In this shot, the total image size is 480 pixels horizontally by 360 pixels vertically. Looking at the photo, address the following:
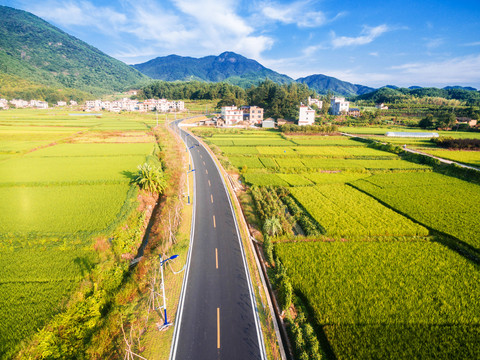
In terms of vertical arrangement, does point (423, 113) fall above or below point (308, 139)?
above

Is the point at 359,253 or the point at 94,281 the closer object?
the point at 94,281

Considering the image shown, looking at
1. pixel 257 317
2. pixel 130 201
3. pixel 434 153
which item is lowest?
pixel 257 317

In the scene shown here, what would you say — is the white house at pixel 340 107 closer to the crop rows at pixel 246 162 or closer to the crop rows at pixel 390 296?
the crop rows at pixel 246 162

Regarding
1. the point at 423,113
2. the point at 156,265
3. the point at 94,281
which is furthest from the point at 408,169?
the point at 423,113

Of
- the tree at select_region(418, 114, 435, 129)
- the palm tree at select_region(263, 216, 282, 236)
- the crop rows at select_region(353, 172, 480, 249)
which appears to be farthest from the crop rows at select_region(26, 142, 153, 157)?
the tree at select_region(418, 114, 435, 129)

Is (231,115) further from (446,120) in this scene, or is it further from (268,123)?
(446,120)

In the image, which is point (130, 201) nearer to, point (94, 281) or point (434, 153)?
point (94, 281)

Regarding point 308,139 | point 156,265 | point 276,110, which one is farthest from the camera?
point 276,110

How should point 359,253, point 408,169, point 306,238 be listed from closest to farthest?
point 359,253 → point 306,238 → point 408,169
